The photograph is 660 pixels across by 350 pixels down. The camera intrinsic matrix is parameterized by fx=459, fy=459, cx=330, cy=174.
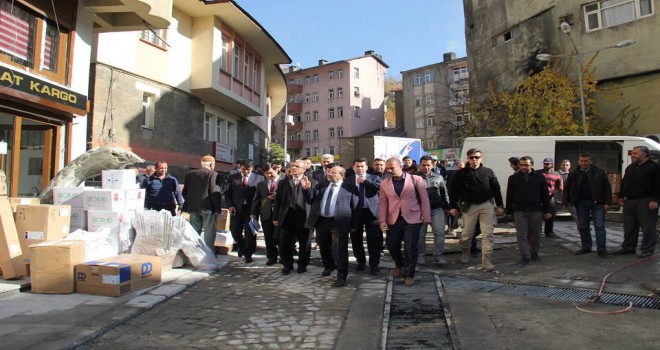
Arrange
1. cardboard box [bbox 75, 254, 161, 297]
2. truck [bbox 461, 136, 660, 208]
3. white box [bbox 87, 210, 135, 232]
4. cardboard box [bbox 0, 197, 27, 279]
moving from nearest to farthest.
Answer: cardboard box [bbox 75, 254, 161, 297] → cardboard box [bbox 0, 197, 27, 279] → white box [bbox 87, 210, 135, 232] → truck [bbox 461, 136, 660, 208]

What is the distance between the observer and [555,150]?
518 inches

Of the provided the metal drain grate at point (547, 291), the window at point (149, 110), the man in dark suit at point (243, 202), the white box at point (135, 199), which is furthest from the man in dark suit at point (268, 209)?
the window at point (149, 110)

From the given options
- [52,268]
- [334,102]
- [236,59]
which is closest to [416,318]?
[52,268]

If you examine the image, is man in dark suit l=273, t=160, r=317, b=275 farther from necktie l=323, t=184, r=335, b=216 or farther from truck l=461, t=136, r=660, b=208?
truck l=461, t=136, r=660, b=208

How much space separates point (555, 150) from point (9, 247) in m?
12.9

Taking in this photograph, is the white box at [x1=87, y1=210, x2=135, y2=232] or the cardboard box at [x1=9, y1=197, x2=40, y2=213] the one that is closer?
the cardboard box at [x1=9, y1=197, x2=40, y2=213]

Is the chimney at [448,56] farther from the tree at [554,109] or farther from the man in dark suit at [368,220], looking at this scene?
the man in dark suit at [368,220]

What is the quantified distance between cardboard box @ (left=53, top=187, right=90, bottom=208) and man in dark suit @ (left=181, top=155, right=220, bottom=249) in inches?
64.4

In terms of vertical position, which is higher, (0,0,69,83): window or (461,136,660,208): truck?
(0,0,69,83): window

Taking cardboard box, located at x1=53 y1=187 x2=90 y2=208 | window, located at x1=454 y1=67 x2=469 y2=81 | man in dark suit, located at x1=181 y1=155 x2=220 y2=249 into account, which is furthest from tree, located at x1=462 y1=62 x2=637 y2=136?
window, located at x1=454 y1=67 x2=469 y2=81

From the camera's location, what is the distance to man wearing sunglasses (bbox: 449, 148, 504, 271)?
22.1ft

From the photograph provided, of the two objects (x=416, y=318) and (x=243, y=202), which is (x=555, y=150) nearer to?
(x=243, y=202)

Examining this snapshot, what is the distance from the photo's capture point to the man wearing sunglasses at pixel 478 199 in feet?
22.1

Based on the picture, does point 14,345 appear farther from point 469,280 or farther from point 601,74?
point 601,74
